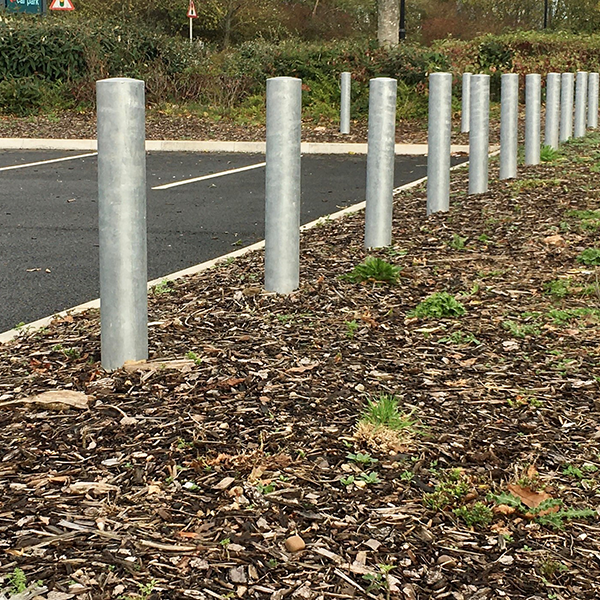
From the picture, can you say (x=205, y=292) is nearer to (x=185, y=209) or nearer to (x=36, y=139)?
(x=185, y=209)

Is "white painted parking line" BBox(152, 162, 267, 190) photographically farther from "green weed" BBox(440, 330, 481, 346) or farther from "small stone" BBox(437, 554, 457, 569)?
"small stone" BBox(437, 554, 457, 569)

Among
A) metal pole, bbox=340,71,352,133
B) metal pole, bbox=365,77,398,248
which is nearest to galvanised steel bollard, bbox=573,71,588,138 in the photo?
metal pole, bbox=340,71,352,133

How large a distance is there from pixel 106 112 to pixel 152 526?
6.10 ft

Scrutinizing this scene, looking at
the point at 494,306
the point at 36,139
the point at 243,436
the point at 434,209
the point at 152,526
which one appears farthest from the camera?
the point at 36,139

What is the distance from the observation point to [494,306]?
Answer: 204 inches

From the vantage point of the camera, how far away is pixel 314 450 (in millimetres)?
3461

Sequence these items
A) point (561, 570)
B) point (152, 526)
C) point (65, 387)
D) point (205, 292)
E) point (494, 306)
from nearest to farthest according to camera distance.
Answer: point (561, 570), point (152, 526), point (65, 387), point (494, 306), point (205, 292)

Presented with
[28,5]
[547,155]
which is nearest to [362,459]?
[547,155]

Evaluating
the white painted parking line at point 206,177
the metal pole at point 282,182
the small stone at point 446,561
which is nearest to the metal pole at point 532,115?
the white painted parking line at point 206,177

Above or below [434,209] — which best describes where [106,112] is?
above

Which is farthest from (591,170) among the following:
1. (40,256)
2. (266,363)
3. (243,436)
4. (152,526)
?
(152,526)

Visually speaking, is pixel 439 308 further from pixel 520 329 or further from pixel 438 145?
pixel 438 145

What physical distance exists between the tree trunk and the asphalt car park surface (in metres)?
11.5

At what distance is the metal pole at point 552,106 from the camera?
1241cm
